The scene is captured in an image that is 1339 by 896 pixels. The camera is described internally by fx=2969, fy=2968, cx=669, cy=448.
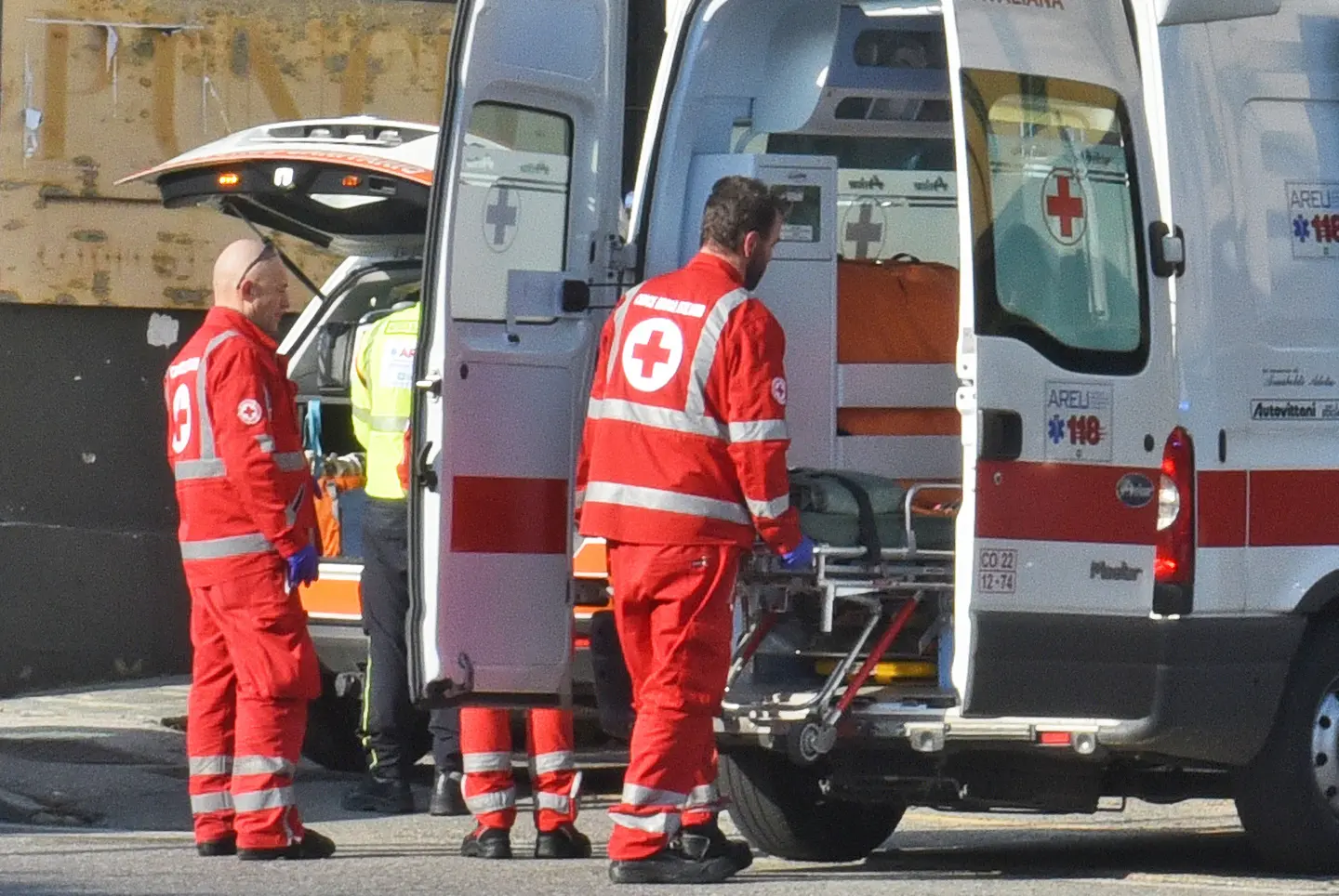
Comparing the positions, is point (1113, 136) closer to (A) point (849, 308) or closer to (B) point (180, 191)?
(A) point (849, 308)

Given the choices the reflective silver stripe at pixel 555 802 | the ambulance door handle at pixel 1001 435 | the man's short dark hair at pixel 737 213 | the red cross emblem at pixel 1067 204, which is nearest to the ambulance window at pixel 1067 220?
the red cross emblem at pixel 1067 204

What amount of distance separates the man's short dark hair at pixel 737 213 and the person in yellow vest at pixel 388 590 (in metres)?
2.19

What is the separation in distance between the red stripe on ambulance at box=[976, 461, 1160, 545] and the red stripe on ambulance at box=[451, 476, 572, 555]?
135 centimetres

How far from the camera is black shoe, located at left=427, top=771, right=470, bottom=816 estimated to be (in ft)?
31.8

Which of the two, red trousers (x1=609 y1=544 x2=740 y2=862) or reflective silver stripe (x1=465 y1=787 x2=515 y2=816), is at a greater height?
red trousers (x1=609 y1=544 x2=740 y2=862)

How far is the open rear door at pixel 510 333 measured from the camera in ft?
26.0

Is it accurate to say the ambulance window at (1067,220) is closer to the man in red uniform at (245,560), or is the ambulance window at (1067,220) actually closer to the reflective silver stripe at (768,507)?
the reflective silver stripe at (768,507)

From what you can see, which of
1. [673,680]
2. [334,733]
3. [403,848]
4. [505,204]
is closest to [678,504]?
[673,680]

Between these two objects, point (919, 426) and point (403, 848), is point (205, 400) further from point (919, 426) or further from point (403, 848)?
point (919, 426)

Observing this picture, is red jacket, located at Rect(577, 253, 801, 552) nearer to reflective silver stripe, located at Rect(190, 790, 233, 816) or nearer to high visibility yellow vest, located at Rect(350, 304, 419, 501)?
reflective silver stripe, located at Rect(190, 790, 233, 816)

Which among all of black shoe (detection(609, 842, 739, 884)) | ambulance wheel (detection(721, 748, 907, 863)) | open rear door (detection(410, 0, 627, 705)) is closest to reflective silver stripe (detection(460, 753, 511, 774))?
open rear door (detection(410, 0, 627, 705))

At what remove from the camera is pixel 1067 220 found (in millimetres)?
7508

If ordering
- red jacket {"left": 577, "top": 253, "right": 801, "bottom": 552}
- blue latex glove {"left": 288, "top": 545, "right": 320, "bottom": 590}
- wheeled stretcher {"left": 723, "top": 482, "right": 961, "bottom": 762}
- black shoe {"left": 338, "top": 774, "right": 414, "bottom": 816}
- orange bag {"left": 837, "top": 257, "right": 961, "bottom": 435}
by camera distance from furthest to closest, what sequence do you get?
black shoe {"left": 338, "top": 774, "right": 414, "bottom": 816} → orange bag {"left": 837, "top": 257, "right": 961, "bottom": 435} → blue latex glove {"left": 288, "top": 545, "right": 320, "bottom": 590} → wheeled stretcher {"left": 723, "top": 482, "right": 961, "bottom": 762} → red jacket {"left": 577, "top": 253, "right": 801, "bottom": 552}

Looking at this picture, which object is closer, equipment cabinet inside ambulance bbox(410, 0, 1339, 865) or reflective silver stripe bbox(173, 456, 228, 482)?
equipment cabinet inside ambulance bbox(410, 0, 1339, 865)
